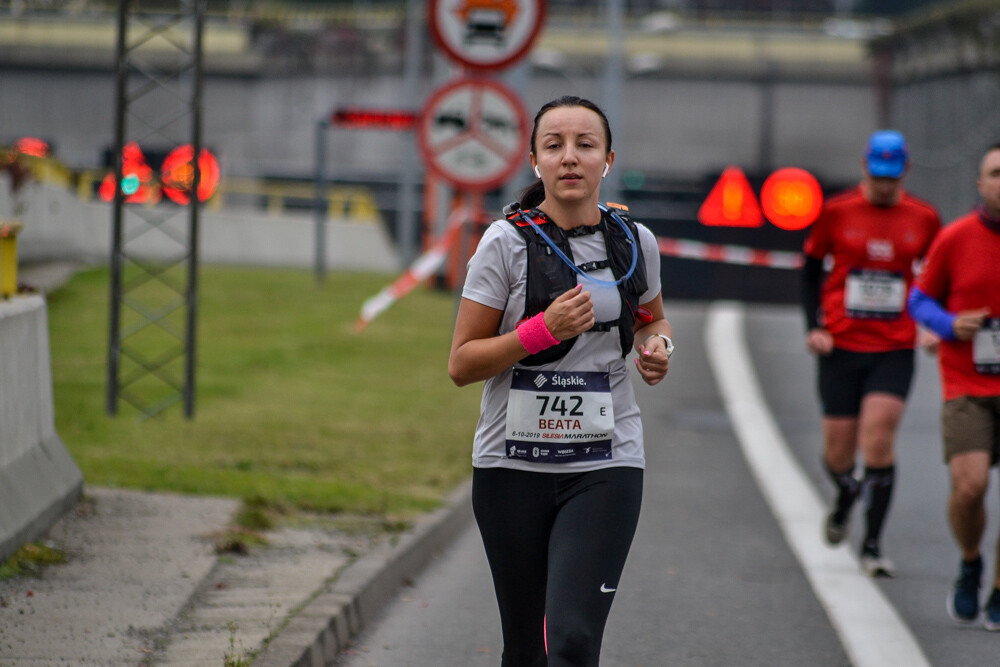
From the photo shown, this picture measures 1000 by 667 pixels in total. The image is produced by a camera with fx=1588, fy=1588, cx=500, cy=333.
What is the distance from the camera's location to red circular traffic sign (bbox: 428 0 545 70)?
1009 cm

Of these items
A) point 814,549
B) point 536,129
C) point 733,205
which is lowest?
point 733,205

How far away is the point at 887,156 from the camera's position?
7473 millimetres

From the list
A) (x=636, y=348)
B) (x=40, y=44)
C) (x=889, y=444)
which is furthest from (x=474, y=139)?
(x=40, y=44)

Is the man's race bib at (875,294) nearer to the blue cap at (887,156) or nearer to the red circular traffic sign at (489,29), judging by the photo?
the blue cap at (887,156)

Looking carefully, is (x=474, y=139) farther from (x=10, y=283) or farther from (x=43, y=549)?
(x=43, y=549)

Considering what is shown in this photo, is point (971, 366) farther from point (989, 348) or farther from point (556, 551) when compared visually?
point (556, 551)

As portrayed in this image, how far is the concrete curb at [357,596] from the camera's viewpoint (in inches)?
208

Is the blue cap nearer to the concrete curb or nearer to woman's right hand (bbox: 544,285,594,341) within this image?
the concrete curb

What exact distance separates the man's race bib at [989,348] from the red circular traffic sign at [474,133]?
4.75 metres

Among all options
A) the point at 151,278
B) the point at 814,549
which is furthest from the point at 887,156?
the point at 151,278

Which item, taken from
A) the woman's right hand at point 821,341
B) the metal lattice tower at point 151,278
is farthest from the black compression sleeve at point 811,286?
the metal lattice tower at point 151,278

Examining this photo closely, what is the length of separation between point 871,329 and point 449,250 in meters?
17.1

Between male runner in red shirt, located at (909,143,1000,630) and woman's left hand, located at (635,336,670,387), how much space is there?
2.56 m

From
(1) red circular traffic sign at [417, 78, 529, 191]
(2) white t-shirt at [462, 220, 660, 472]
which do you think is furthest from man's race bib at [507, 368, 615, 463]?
(1) red circular traffic sign at [417, 78, 529, 191]
